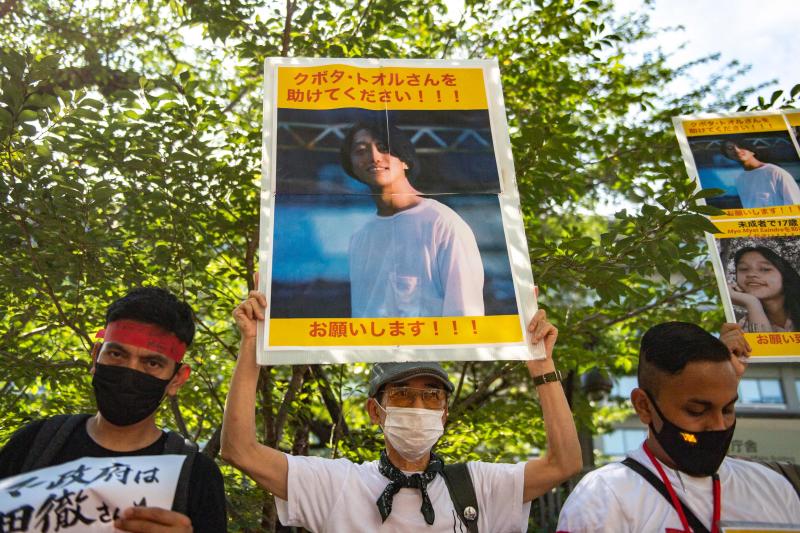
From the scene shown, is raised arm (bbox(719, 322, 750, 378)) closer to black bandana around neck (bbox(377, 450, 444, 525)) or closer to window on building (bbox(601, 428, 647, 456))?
black bandana around neck (bbox(377, 450, 444, 525))

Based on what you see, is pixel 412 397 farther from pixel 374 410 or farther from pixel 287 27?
pixel 287 27

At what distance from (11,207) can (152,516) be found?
2.98 m

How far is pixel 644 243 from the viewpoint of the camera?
3.74m

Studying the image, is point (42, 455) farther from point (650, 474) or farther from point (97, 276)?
point (97, 276)

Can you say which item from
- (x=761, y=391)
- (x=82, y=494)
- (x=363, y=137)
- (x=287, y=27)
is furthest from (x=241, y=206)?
(x=761, y=391)

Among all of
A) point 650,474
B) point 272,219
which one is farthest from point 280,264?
point 650,474

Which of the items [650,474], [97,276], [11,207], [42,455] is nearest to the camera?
[42,455]

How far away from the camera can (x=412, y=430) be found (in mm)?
2773

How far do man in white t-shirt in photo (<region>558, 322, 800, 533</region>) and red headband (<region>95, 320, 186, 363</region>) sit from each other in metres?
1.57

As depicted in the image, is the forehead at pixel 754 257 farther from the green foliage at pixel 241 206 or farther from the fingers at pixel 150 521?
the fingers at pixel 150 521

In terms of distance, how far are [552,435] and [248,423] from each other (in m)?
1.21

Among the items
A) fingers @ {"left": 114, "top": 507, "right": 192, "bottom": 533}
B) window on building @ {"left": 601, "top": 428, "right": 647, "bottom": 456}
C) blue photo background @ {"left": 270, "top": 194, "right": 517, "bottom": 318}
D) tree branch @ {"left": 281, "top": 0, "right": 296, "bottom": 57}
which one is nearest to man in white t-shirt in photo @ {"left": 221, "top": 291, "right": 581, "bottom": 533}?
blue photo background @ {"left": 270, "top": 194, "right": 517, "bottom": 318}

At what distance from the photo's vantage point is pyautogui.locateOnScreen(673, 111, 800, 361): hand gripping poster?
3.11 metres

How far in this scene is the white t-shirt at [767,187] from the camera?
3467 mm
